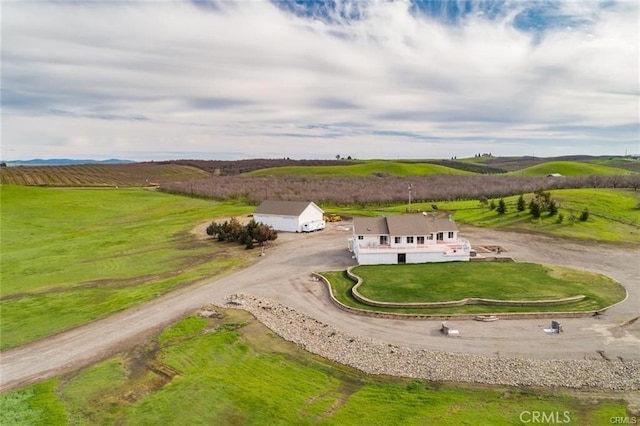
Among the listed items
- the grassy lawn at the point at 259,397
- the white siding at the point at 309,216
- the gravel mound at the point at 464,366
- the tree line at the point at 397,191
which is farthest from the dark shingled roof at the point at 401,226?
the tree line at the point at 397,191

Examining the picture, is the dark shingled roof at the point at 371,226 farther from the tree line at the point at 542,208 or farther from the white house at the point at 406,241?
the tree line at the point at 542,208

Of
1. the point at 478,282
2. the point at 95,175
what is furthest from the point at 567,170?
the point at 95,175

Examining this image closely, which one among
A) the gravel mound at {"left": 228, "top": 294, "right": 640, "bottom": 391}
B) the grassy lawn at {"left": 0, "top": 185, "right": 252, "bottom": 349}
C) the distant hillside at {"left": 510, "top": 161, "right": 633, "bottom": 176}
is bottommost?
the gravel mound at {"left": 228, "top": 294, "right": 640, "bottom": 391}

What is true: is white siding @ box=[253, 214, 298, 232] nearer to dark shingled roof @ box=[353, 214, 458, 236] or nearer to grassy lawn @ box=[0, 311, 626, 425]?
dark shingled roof @ box=[353, 214, 458, 236]

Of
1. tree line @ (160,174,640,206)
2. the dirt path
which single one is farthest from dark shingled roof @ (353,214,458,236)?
tree line @ (160,174,640,206)

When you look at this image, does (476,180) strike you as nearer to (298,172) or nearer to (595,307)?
(298,172)
